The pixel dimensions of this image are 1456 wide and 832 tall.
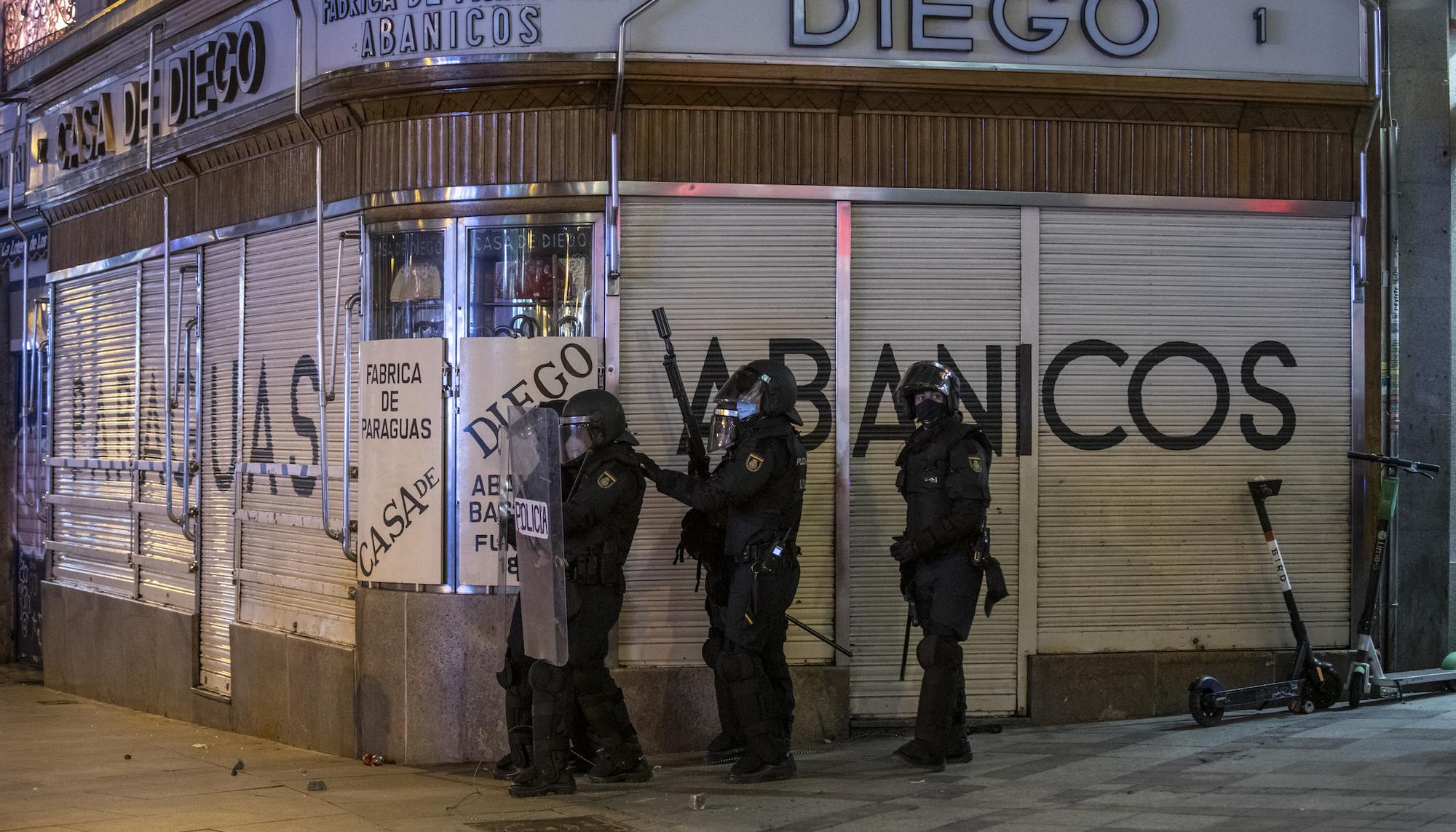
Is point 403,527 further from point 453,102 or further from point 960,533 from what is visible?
point 960,533

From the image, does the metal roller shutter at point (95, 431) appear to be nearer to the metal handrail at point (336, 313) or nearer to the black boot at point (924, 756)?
the metal handrail at point (336, 313)

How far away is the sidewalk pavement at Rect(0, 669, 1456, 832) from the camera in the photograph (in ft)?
22.0

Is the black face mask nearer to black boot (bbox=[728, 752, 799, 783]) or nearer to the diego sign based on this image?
black boot (bbox=[728, 752, 799, 783])

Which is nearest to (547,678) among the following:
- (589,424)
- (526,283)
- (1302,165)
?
(589,424)

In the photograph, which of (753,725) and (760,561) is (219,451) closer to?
(760,561)

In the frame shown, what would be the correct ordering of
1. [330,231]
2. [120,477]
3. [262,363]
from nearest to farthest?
1. [330,231]
2. [262,363]
3. [120,477]

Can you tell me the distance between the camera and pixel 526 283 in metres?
9.17

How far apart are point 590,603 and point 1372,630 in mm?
5057

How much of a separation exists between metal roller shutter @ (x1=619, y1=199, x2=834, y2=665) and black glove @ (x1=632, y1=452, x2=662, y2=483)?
1.06m

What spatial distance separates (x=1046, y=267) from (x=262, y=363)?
18.3 feet

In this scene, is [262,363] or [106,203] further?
[106,203]

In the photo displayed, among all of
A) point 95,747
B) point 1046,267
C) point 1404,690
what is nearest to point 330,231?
point 95,747

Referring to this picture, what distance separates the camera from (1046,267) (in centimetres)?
938

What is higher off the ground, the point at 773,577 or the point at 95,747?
the point at 773,577
